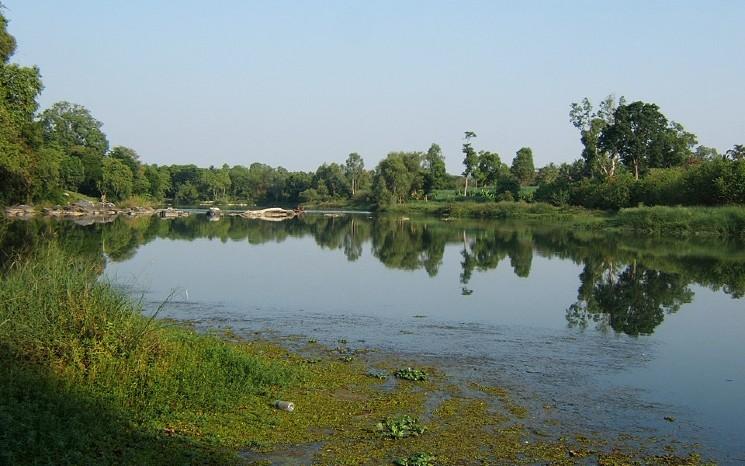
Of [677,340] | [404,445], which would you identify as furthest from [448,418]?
[677,340]

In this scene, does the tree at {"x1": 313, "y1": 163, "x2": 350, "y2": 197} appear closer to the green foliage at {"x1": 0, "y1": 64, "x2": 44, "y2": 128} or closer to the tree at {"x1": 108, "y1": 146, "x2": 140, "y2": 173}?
the tree at {"x1": 108, "y1": 146, "x2": 140, "y2": 173}

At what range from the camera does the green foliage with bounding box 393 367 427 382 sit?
39.0 feet

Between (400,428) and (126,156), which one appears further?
(126,156)

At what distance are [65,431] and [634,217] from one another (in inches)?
2477

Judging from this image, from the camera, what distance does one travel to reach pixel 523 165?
119250mm

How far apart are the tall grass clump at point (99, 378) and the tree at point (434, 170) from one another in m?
112

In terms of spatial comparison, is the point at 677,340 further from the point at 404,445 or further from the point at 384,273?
the point at 384,273

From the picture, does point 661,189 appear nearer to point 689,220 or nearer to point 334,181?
point 689,220

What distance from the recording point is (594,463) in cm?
826

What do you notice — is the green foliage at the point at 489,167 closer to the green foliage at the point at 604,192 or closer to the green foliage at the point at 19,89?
the green foliage at the point at 604,192

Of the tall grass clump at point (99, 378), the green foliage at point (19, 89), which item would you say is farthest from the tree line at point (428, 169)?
the tall grass clump at point (99, 378)

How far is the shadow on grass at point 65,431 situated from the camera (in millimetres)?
6371

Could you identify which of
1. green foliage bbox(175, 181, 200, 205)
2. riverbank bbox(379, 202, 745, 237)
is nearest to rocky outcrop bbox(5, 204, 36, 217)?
riverbank bbox(379, 202, 745, 237)

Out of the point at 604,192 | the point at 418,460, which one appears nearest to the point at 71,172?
the point at 604,192
